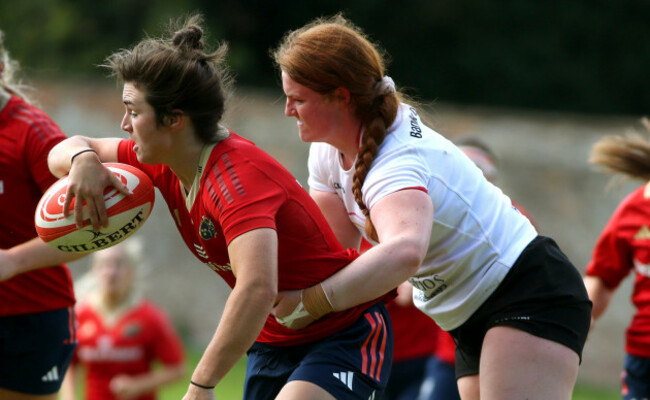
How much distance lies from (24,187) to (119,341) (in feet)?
9.76

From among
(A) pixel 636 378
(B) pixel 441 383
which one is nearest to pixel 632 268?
(A) pixel 636 378

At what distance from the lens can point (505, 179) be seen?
1153 centimetres

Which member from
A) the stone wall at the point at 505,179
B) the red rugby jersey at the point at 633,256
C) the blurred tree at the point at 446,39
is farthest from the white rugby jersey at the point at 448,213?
the blurred tree at the point at 446,39

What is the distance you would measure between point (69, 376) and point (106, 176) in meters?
3.67

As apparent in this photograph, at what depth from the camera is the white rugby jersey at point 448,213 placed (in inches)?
135

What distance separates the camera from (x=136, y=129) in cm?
345

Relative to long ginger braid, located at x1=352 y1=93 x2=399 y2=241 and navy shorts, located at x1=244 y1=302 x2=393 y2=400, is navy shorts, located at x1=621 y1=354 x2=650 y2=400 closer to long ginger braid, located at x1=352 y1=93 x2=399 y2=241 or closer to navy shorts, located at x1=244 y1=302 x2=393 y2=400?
navy shorts, located at x1=244 y1=302 x2=393 y2=400

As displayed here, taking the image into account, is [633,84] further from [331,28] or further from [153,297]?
[331,28]

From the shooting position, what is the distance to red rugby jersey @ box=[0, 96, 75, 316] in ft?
13.9

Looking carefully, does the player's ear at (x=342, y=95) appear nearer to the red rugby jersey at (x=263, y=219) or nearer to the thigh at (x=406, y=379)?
the red rugby jersey at (x=263, y=219)

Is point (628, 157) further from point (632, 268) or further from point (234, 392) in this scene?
point (234, 392)

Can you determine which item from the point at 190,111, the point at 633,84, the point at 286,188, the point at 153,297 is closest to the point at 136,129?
the point at 190,111

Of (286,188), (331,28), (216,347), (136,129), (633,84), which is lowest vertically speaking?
(633,84)

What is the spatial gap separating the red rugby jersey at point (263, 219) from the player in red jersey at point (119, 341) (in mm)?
3400
